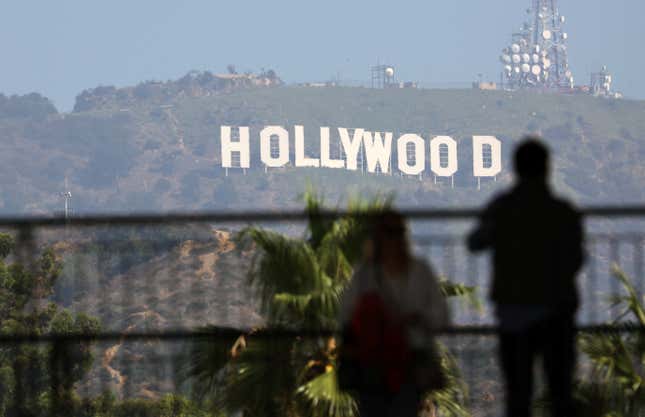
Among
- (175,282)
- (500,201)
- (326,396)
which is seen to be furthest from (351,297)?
(175,282)

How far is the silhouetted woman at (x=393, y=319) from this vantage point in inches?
205

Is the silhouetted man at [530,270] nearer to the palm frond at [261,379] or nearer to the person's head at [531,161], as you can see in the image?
the person's head at [531,161]

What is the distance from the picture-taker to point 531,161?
17.8ft

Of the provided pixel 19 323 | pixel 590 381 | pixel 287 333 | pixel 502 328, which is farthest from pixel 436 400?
pixel 502 328

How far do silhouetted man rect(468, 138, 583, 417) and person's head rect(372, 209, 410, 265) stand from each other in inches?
12.7

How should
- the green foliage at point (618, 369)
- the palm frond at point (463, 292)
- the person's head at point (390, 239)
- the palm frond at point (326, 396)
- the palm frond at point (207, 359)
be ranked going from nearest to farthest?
1. the person's head at point (390, 239)
2. the palm frond at point (207, 359)
3. the palm frond at point (326, 396)
4. the green foliage at point (618, 369)
5. the palm frond at point (463, 292)

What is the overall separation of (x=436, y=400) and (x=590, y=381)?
3.76ft

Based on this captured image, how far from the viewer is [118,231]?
30.1 ft

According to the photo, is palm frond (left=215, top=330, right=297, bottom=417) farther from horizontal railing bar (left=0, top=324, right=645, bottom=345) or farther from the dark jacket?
the dark jacket

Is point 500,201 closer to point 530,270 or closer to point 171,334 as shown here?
point 530,270

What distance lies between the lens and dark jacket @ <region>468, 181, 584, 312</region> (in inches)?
211

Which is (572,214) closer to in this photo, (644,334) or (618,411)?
(644,334)

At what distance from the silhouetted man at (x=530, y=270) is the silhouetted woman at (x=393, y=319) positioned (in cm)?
29

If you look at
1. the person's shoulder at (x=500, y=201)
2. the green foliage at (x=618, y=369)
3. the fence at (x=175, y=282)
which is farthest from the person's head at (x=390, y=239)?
the green foliage at (x=618, y=369)
